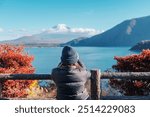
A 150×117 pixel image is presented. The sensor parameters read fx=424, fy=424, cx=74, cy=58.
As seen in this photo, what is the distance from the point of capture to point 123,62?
45.6 ft

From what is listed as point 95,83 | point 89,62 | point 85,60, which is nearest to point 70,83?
point 95,83

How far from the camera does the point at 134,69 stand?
44.8 ft

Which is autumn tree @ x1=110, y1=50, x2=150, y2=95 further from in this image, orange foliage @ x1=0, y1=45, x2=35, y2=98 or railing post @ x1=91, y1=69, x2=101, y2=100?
railing post @ x1=91, y1=69, x2=101, y2=100

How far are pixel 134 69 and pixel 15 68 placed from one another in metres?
4.08

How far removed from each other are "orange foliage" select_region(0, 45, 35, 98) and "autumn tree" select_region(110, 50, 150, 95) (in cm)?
296

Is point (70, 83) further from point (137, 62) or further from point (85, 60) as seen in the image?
point (85, 60)

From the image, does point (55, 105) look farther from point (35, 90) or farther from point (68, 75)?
point (35, 90)

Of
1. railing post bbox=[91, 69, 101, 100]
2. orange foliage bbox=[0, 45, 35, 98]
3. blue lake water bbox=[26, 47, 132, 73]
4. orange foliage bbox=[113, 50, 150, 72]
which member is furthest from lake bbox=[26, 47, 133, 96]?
railing post bbox=[91, 69, 101, 100]

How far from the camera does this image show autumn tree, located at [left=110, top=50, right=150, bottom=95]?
1313 cm

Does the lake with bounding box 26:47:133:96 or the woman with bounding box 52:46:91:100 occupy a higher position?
the woman with bounding box 52:46:91:100

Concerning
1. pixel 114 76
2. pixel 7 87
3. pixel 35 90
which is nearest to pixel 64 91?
pixel 114 76

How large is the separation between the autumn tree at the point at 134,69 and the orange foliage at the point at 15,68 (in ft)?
9.71

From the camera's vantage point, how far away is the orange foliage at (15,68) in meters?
13.2

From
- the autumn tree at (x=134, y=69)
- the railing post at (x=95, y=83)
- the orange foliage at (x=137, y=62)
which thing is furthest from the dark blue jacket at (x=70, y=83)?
the orange foliage at (x=137, y=62)
